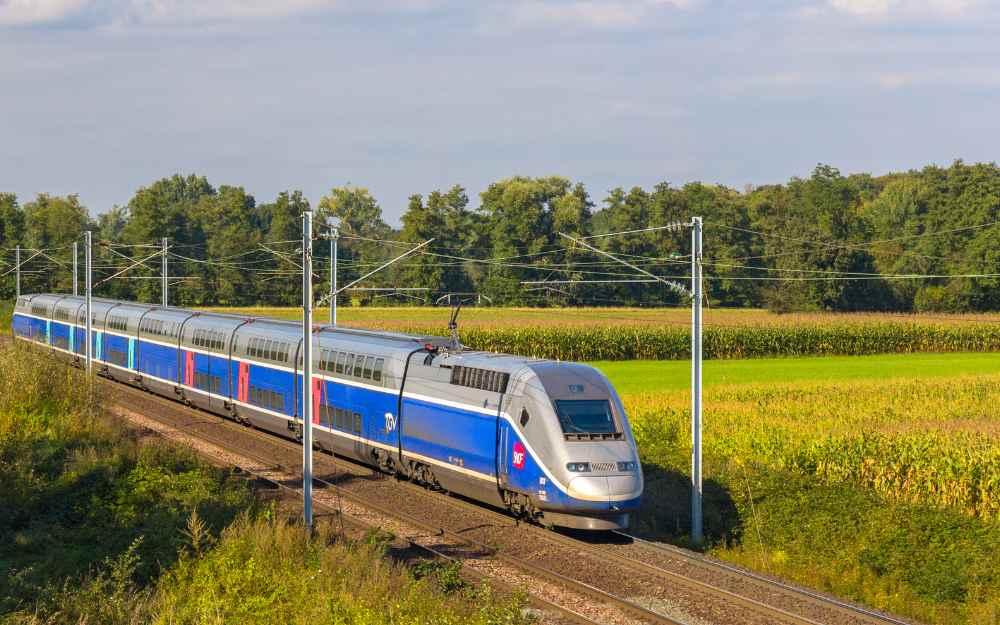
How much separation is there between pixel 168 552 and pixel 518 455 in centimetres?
762

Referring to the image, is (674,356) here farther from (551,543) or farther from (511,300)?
(551,543)

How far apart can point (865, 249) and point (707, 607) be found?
98.0 m

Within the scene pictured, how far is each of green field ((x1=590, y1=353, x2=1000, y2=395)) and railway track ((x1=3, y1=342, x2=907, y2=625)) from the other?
25.8 m

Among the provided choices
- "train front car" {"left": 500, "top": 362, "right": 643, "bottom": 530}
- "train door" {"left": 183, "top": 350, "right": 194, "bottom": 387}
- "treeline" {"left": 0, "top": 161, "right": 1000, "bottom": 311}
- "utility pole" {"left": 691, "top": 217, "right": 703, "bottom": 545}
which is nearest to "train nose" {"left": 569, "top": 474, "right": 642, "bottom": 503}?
"train front car" {"left": 500, "top": 362, "right": 643, "bottom": 530}

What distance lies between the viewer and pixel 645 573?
20391 mm

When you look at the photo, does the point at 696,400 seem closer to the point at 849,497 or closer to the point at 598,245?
the point at 849,497

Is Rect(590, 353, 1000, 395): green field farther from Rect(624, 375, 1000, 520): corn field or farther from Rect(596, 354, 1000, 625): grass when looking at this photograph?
Rect(596, 354, 1000, 625): grass

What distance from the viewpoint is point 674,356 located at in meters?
72.4

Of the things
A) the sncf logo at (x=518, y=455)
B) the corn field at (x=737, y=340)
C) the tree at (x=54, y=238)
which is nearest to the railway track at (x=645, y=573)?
the sncf logo at (x=518, y=455)

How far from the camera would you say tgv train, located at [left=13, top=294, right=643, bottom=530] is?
859 inches

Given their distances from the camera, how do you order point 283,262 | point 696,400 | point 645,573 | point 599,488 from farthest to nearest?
point 283,262, point 696,400, point 599,488, point 645,573

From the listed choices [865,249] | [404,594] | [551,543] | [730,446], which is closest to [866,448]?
[730,446]

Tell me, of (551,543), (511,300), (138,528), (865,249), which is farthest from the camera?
(865,249)

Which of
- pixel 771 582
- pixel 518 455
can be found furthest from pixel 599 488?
pixel 771 582
